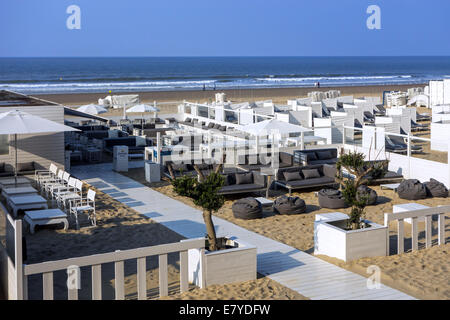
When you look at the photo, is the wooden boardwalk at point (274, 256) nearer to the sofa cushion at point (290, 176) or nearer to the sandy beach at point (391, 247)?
the sandy beach at point (391, 247)

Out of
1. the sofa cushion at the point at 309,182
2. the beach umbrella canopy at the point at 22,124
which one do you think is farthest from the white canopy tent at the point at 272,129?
the beach umbrella canopy at the point at 22,124

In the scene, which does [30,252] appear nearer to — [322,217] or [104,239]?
[104,239]

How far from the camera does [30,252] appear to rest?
9.43 m

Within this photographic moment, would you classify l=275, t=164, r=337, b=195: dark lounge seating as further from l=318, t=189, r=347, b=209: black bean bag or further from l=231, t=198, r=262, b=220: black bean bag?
l=231, t=198, r=262, b=220: black bean bag

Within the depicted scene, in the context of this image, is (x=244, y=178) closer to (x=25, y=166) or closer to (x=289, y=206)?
(x=289, y=206)

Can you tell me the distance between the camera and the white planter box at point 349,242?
8.66 metres

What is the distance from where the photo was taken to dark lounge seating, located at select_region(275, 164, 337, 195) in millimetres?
13359

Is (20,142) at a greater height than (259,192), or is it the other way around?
(20,142)

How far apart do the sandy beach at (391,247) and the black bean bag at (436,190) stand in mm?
144

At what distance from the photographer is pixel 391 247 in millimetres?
9531

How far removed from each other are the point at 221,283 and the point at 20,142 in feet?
26.8

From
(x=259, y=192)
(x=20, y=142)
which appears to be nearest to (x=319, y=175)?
(x=259, y=192)

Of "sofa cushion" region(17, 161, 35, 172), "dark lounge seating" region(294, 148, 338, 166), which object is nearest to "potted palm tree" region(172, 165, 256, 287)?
"sofa cushion" region(17, 161, 35, 172)
